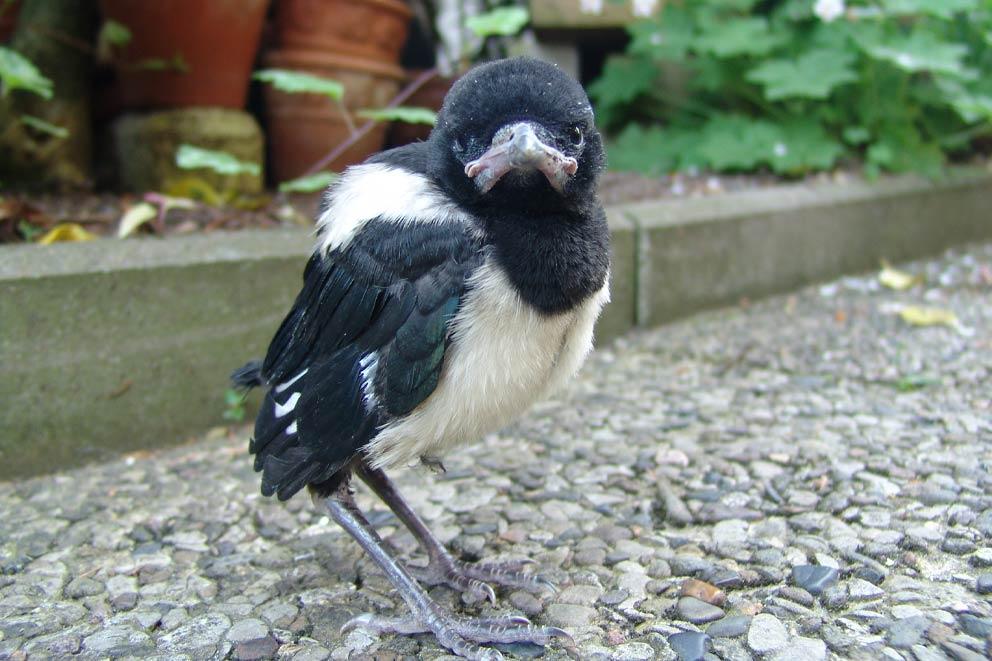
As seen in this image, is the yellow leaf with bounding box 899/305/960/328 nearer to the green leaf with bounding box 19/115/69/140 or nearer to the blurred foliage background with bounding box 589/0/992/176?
the blurred foliage background with bounding box 589/0/992/176

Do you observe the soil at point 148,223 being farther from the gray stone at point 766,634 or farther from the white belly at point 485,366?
the gray stone at point 766,634

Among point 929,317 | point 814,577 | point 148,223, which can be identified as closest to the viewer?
point 814,577

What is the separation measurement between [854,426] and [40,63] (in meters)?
3.81

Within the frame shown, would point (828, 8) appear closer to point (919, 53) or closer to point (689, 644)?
point (919, 53)

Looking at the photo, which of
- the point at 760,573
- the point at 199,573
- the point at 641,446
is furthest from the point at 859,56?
the point at 199,573

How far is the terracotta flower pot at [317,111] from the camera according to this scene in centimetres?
416

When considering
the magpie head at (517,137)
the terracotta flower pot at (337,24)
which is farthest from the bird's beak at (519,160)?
the terracotta flower pot at (337,24)

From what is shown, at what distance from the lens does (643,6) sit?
5223mm

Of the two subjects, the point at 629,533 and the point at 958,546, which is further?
the point at 629,533

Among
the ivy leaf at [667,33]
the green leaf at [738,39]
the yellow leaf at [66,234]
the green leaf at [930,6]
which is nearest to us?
the yellow leaf at [66,234]

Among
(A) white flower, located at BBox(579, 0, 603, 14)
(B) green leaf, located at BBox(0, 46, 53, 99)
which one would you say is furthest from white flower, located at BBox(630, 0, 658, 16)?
(B) green leaf, located at BBox(0, 46, 53, 99)

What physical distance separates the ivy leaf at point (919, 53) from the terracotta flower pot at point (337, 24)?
2.60 m

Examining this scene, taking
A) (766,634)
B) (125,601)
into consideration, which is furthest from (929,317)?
(125,601)

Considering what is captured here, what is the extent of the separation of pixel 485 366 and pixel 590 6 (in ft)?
13.4
